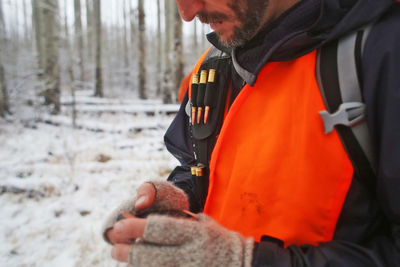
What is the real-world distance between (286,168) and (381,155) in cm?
31

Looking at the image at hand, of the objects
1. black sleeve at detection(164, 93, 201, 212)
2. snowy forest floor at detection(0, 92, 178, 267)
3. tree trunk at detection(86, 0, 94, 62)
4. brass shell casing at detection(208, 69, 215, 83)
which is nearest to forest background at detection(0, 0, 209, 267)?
snowy forest floor at detection(0, 92, 178, 267)

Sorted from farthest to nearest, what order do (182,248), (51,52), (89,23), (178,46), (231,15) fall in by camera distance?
(89,23) < (178,46) < (51,52) < (231,15) < (182,248)

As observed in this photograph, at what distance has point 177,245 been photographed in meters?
0.83

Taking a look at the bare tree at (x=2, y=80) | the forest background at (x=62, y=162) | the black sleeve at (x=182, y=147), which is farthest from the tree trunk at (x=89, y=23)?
the black sleeve at (x=182, y=147)

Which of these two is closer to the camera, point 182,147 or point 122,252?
point 122,252

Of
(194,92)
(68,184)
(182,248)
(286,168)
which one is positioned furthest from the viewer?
(68,184)

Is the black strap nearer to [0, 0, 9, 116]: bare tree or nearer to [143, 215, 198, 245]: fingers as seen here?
[143, 215, 198, 245]: fingers

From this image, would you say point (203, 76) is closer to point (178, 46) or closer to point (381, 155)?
point (381, 155)

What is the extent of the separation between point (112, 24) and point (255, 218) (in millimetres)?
40765

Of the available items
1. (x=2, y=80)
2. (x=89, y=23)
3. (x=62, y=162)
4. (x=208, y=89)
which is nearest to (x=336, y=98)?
(x=208, y=89)

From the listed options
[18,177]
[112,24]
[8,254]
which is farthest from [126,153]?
[112,24]

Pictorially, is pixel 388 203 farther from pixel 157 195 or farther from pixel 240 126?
pixel 157 195

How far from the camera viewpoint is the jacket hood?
88 cm

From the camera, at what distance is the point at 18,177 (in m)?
4.50
